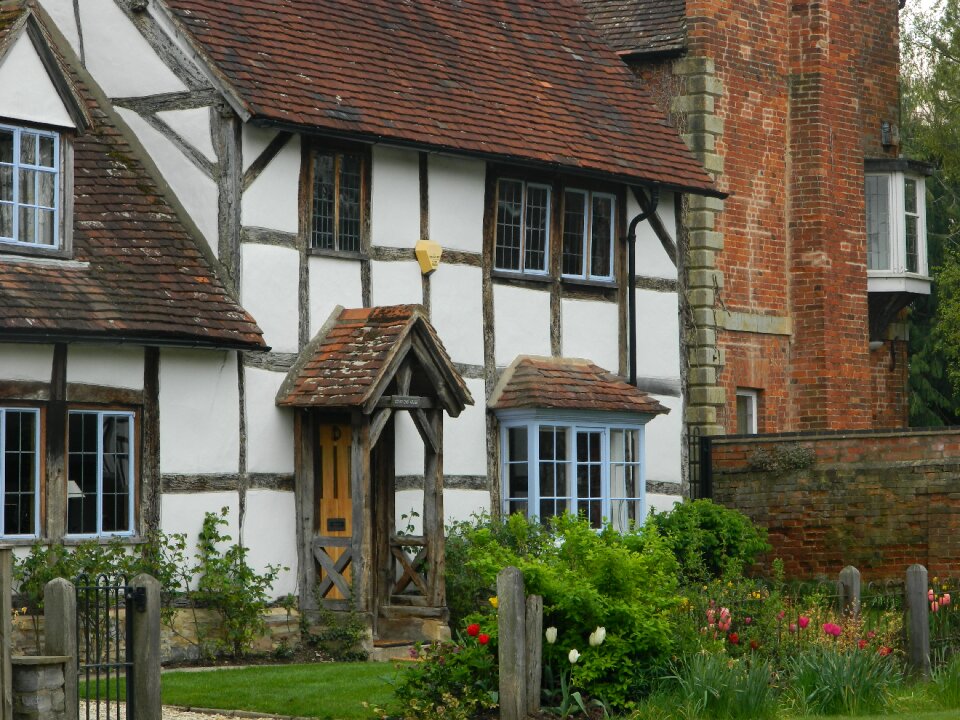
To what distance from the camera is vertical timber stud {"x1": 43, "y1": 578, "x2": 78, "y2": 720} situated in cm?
1135

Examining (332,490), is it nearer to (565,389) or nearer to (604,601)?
(565,389)

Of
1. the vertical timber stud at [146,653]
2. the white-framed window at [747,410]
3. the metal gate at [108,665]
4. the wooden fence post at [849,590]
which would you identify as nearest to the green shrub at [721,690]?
the wooden fence post at [849,590]

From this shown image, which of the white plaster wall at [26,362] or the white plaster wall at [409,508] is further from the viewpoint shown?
the white plaster wall at [409,508]

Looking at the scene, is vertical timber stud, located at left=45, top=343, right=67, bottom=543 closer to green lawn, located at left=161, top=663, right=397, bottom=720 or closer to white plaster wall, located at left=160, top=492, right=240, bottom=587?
white plaster wall, located at left=160, top=492, right=240, bottom=587

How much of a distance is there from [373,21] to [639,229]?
15.2 feet

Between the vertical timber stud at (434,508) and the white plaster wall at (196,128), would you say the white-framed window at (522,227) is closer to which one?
the vertical timber stud at (434,508)

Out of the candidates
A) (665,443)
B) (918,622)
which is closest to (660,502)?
(665,443)

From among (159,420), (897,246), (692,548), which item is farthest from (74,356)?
(897,246)

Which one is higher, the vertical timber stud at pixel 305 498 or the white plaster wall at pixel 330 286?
the white plaster wall at pixel 330 286

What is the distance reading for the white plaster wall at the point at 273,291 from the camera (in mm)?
18438

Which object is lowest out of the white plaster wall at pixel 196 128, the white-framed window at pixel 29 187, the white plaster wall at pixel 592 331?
the white plaster wall at pixel 592 331

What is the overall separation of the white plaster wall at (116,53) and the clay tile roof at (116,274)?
0.77 ft

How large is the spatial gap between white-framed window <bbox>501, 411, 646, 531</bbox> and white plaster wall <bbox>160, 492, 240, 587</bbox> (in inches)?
164

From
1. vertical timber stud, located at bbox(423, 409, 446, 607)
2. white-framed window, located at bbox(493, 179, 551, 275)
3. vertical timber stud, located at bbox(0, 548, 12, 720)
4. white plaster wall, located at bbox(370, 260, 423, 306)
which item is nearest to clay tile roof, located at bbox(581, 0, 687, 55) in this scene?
white-framed window, located at bbox(493, 179, 551, 275)
